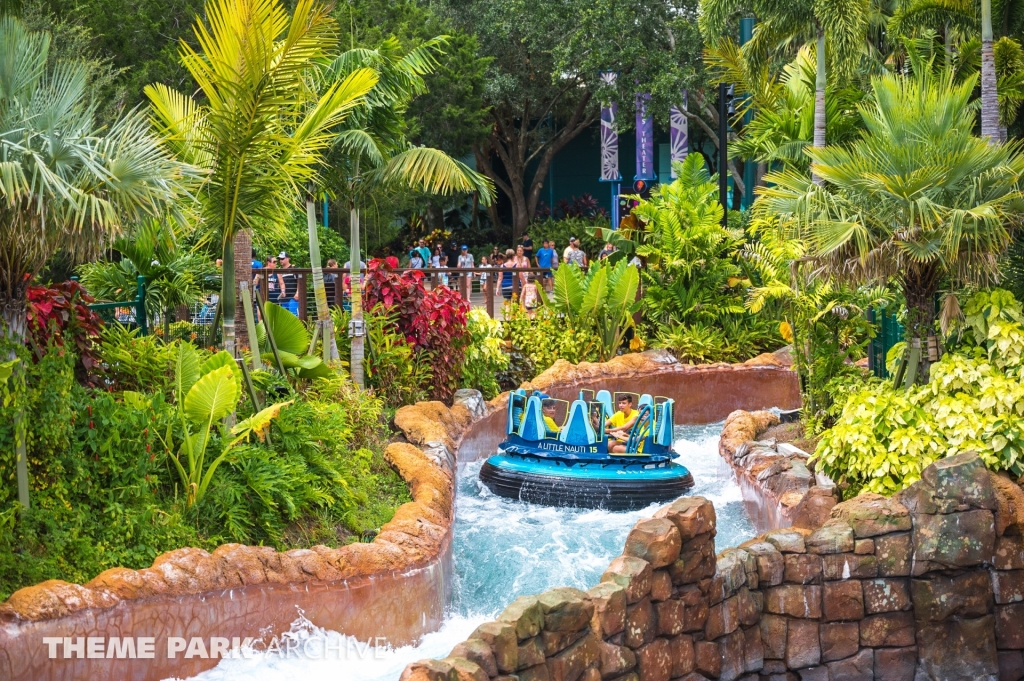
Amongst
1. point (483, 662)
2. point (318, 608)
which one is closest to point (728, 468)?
point (318, 608)

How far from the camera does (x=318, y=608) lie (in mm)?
7598

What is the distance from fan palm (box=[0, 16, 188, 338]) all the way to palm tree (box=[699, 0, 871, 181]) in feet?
29.7

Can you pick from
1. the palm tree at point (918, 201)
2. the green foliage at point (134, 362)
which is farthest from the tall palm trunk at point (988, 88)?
the green foliage at point (134, 362)

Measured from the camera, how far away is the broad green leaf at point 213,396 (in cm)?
768

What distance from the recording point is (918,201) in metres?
8.95

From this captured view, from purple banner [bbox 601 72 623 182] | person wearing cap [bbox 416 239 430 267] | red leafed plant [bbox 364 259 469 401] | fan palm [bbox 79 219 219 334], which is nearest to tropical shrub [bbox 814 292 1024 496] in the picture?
red leafed plant [bbox 364 259 469 401]

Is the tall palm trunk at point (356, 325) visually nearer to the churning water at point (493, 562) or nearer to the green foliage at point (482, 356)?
the churning water at point (493, 562)

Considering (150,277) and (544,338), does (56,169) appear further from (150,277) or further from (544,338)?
(544,338)

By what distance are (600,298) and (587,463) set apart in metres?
5.85

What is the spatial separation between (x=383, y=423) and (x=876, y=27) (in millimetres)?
10337

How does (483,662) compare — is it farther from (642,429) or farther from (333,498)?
(642,429)

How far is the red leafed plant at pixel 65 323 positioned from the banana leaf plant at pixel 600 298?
9.41 metres

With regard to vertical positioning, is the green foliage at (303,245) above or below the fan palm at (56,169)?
below

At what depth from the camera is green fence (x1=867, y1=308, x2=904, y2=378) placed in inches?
459
